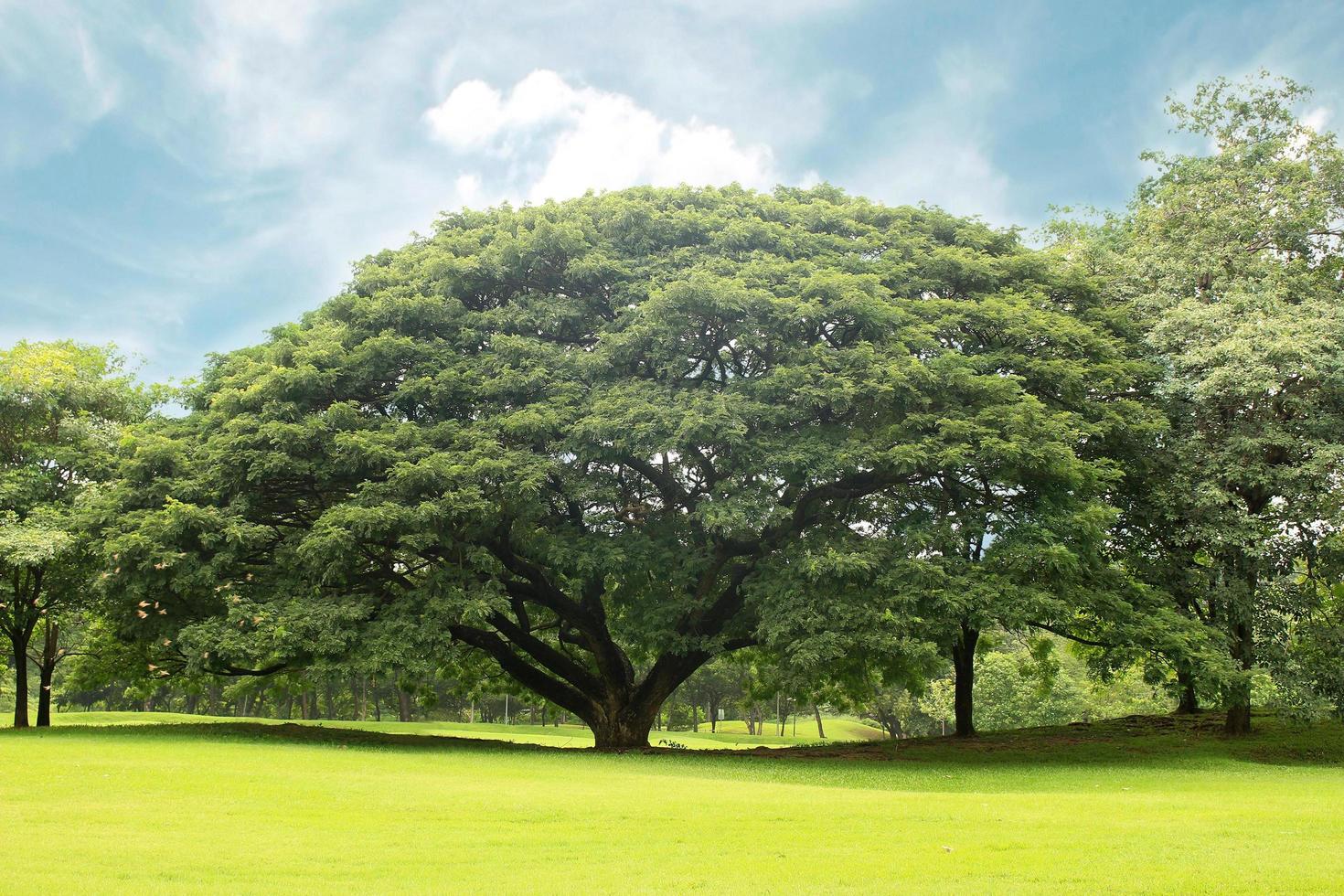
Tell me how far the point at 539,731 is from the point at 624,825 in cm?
4112

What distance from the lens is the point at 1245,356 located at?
18203 millimetres

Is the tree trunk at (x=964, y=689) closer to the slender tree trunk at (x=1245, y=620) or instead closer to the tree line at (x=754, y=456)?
the tree line at (x=754, y=456)

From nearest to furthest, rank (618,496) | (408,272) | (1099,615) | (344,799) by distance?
(344,799) < (1099,615) < (618,496) < (408,272)

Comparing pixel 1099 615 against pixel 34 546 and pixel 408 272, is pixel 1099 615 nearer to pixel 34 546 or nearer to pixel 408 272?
pixel 408 272

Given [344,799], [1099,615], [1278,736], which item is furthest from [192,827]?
[1278,736]

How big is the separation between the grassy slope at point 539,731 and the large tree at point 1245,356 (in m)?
13.3

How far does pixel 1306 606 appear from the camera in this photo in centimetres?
2011

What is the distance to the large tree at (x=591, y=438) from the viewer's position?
704 inches

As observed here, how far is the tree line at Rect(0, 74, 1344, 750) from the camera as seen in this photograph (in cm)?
1767

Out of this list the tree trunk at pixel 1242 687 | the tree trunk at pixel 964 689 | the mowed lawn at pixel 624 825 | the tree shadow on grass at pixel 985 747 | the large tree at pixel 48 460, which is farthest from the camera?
the tree trunk at pixel 964 689

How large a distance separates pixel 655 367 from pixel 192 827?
13.5m

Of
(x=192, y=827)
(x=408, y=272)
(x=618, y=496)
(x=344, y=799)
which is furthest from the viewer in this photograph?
(x=408, y=272)

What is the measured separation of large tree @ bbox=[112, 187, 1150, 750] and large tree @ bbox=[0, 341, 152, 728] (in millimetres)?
3745

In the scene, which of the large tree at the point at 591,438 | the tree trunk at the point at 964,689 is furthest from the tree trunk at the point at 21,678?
the tree trunk at the point at 964,689
